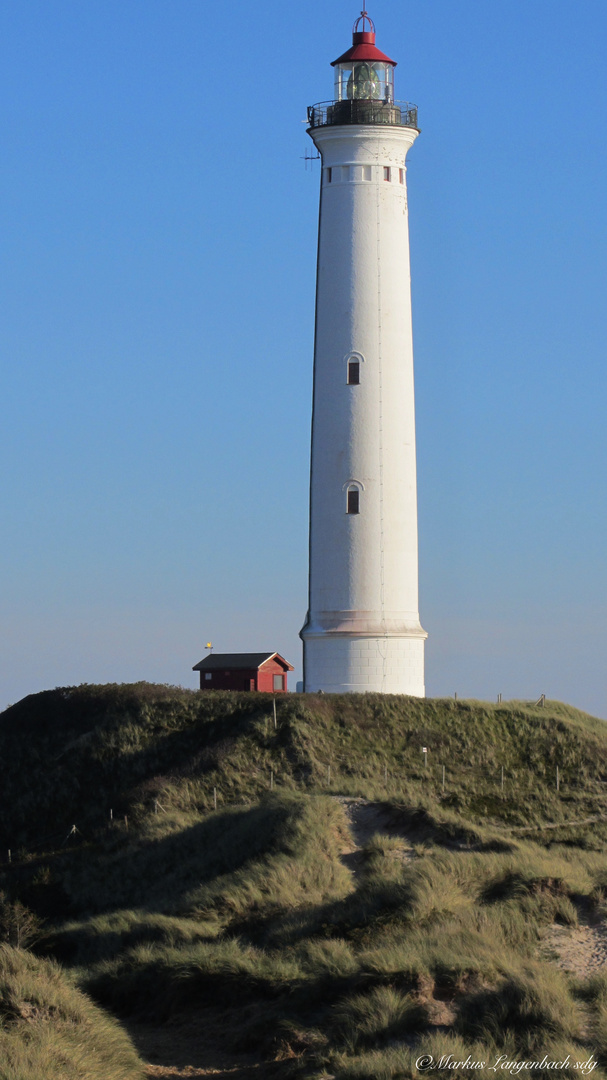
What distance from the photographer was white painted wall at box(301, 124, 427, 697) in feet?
109

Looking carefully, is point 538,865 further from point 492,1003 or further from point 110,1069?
point 110,1069

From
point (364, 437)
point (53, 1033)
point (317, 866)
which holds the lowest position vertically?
point (53, 1033)

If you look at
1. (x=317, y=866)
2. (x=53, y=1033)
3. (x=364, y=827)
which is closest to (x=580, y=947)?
(x=317, y=866)

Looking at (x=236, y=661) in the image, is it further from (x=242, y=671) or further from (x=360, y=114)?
(x=360, y=114)

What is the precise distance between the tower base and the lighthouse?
2cm

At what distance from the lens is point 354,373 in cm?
3350

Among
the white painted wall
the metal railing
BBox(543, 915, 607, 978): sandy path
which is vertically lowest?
BBox(543, 915, 607, 978): sandy path

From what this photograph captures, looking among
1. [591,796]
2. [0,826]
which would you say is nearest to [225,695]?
[0,826]

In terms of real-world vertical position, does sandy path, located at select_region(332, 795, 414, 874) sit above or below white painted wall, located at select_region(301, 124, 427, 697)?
below

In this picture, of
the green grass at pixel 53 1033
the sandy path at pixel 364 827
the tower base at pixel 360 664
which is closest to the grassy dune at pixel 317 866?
the sandy path at pixel 364 827

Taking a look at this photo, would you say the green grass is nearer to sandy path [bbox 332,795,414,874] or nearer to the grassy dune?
the grassy dune

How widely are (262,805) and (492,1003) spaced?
12.1 meters

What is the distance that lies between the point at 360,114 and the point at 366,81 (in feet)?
4.48

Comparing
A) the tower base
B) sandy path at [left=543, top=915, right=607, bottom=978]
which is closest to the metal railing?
the tower base
